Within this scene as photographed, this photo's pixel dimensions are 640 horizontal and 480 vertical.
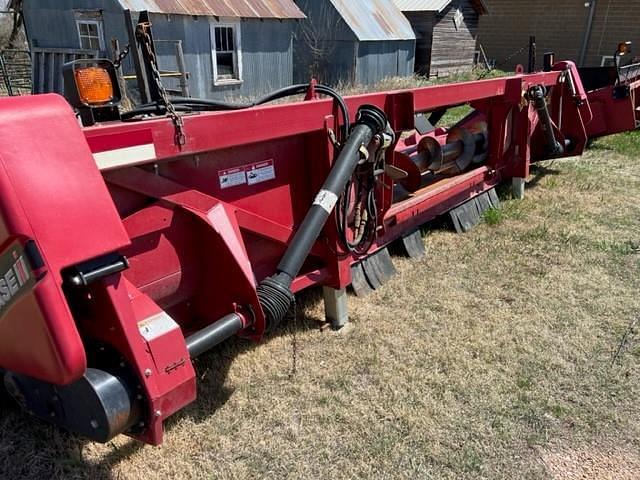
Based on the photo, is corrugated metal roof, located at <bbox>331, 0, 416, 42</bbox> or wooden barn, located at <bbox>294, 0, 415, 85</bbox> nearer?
corrugated metal roof, located at <bbox>331, 0, 416, 42</bbox>

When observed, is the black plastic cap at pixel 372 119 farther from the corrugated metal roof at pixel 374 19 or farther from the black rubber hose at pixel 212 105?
the corrugated metal roof at pixel 374 19

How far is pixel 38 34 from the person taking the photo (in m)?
12.8

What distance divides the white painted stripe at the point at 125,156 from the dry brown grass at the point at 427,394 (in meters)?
1.13

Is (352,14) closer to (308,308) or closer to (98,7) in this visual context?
(98,7)

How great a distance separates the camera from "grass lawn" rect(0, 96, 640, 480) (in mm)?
2145

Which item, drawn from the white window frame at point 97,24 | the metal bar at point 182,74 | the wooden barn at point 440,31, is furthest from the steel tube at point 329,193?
the wooden barn at point 440,31

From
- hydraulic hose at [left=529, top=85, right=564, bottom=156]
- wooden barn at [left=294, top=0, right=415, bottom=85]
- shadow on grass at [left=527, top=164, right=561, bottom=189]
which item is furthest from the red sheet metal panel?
wooden barn at [left=294, top=0, right=415, bottom=85]

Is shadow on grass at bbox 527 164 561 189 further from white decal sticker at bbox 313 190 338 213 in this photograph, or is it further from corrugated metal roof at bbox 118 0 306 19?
corrugated metal roof at bbox 118 0 306 19

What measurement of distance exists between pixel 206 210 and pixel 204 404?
88 cm

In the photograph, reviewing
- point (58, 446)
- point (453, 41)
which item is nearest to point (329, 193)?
point (58, 446)

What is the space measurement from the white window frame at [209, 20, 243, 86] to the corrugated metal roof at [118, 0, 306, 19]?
37 centimetres

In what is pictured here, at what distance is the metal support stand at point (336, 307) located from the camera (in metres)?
3.04

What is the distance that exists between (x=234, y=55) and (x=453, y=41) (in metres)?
9.90

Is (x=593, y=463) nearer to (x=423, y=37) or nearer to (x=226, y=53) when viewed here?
(x=226, y=53)
